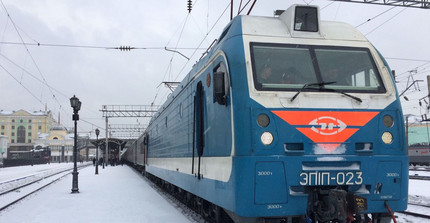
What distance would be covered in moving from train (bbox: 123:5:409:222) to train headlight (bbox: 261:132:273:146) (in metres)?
0.01

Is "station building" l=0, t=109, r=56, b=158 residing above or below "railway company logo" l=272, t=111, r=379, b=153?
above

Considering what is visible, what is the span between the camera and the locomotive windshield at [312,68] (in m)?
5.61

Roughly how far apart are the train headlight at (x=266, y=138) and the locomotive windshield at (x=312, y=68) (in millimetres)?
638

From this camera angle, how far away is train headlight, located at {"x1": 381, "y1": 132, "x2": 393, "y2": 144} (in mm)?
5470

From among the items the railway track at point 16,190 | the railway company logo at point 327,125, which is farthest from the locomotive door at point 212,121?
the railway track at point 16,190

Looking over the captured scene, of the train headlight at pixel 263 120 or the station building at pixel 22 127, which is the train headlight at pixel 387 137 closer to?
the train headlight at pixel 263 120

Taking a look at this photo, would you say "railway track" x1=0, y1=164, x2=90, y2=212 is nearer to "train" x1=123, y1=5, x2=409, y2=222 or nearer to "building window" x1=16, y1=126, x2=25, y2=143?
"train" x1=123, y1=5, x2=409, y2=222

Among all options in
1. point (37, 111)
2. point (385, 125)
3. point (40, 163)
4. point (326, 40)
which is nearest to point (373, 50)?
point (326, 40)

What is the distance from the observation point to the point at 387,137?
548 centimetres

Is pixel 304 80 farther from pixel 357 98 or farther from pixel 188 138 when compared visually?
pixel 188 138

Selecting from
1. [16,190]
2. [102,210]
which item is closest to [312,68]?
[102,210]

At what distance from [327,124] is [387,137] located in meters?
0.87

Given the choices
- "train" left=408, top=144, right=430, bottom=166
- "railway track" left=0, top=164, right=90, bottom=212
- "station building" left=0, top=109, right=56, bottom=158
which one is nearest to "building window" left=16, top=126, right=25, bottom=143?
"station building" left=0, top=109, right=56, bottom=158

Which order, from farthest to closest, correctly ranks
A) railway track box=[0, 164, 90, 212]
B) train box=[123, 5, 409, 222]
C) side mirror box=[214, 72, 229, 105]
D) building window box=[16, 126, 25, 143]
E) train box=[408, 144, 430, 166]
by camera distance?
building window box=[16, 126, 25, 143] < train box=[408, 144, 430, 166] < railway track box=[0, 164, 90, 212] < side mirror box=[214, 72, 229, 105] < train box=[123, 5, 409, 222]
